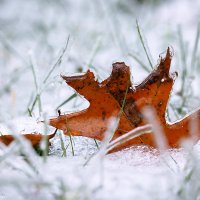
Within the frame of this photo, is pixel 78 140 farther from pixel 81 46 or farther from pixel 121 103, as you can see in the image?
pixel 81 46

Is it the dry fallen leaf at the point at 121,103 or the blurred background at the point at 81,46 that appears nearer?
the dry fallen leaf at the point at 121,103

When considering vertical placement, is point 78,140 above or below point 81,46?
below

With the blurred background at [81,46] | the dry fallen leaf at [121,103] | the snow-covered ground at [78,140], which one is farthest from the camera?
the blurred background at [81,46]

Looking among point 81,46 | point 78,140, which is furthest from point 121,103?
point 81,46

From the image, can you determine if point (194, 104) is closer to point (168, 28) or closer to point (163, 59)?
point (163, 59)

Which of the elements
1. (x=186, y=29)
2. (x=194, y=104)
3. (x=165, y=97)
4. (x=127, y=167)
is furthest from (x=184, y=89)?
(x=186, y=29)
